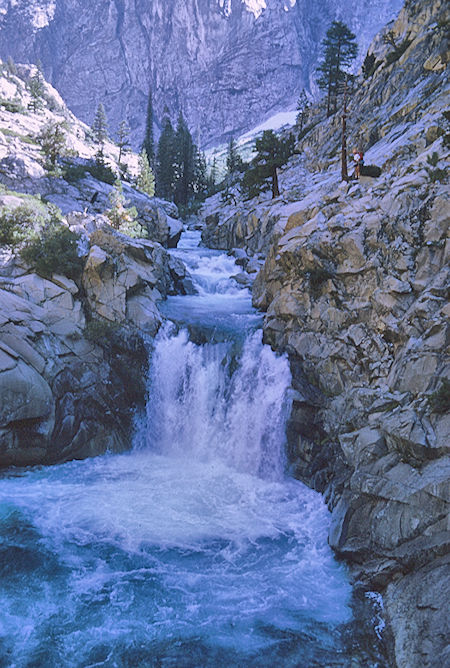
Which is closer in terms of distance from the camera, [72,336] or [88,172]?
[72,336]

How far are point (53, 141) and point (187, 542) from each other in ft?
140

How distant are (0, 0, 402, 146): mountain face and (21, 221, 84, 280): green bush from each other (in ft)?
496

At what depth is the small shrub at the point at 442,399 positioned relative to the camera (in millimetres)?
11703

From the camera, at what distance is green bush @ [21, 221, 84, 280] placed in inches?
875

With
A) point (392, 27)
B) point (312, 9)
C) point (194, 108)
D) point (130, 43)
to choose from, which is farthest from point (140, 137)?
point (392, 27)

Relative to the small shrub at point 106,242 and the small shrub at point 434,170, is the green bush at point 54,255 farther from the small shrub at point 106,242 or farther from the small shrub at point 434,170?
the small shrub at point 434,170

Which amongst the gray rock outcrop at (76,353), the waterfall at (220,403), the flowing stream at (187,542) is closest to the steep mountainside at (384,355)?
the waterfall at (220,403)

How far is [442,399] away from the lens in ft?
38.6

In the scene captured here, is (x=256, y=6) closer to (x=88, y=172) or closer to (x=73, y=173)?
(x=88, y=172)

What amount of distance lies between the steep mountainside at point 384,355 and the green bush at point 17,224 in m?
14.0

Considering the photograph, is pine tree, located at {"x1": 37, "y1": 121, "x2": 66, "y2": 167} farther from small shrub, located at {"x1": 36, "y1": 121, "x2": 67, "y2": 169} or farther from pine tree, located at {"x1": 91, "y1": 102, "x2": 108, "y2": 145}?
pine tree, located at {"x1": 91, "y1": 102, "x2": 108, "y2": 145}

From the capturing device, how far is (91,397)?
20.2 meters

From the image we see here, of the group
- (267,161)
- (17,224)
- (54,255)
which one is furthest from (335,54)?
(54,255)

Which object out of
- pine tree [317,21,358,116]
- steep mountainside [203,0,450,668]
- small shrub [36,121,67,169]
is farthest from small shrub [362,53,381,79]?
small shrub [36,121,67,169]
